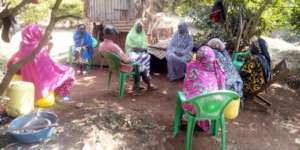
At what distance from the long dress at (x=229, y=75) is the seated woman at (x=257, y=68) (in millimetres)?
330

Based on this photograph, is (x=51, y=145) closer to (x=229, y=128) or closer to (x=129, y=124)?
(x=129, y=124)

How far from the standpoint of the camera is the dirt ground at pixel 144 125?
3643 mm

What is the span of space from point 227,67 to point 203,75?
1.22 metres

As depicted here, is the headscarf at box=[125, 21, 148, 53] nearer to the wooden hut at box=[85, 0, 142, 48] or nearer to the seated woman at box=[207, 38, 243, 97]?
the wooden hut at box=[85, 0, 142, 48]

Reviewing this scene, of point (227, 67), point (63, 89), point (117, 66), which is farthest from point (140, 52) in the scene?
point (63, 89)

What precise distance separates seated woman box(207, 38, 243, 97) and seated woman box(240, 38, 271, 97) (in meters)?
0.33

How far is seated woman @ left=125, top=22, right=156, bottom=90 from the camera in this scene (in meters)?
5.68

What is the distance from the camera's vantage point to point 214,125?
13.1 feet

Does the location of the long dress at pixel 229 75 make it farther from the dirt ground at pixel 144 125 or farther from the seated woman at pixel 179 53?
the seated woman at pixel 179 53

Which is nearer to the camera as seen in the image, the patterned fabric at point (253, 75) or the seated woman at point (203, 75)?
the seated woman at point (203, 75)

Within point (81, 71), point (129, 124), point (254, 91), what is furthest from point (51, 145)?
point (81, 71)

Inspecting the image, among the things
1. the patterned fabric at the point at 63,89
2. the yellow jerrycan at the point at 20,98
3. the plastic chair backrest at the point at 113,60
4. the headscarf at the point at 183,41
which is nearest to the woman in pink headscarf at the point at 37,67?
the patterned fabric at the point at 63,89

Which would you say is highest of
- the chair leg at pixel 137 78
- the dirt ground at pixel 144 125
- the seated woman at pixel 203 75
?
the seated woman at pixel 203 75

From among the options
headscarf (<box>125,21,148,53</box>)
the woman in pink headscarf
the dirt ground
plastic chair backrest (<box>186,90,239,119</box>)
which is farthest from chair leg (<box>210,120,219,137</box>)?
headscarf (<box>125,21,148,53</box>)
